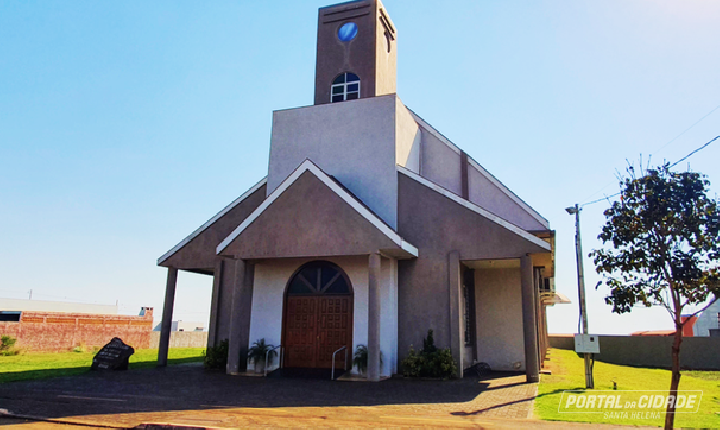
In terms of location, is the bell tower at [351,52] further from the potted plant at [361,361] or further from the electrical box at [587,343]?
the electrical box at [587,343]

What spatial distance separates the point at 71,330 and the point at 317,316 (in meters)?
22.4

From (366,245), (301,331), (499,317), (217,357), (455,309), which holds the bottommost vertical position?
(217,357)

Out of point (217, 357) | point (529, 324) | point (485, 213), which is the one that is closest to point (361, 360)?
point (529, 324)

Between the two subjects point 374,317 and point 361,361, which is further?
point 361,361

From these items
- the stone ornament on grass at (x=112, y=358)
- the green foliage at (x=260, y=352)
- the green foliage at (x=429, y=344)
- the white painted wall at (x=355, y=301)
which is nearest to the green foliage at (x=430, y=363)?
the green foliage at (x=429, y=344)

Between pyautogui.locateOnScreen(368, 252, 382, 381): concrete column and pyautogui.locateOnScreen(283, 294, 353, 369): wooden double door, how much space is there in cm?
196

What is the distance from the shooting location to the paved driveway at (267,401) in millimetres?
8984

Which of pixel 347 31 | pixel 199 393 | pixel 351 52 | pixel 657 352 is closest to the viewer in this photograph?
pixel 199 393

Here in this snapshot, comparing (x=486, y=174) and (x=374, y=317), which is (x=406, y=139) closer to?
(x=486, y=174)

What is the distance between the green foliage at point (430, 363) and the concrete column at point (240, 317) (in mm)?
5567

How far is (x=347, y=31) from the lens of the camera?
73.5ft

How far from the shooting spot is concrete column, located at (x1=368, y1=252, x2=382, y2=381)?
49.7 ft

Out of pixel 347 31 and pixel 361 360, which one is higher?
pixel 347 31

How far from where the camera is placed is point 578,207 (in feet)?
50.3
